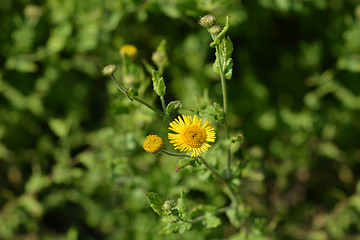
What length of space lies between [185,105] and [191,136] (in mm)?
1685

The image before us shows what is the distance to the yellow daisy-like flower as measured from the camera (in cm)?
195

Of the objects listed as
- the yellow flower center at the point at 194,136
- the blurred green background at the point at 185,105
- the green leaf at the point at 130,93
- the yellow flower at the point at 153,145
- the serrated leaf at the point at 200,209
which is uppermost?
the blurred green background at the point at 185,105

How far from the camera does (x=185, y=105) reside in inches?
143

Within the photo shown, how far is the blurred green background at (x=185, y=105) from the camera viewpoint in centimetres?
354

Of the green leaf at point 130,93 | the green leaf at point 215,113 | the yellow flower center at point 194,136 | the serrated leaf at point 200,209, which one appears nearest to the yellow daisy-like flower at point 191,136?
the yellow flower center at point 194,136

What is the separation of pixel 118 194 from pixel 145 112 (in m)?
1.39

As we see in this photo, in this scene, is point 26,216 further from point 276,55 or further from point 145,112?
point 276,55

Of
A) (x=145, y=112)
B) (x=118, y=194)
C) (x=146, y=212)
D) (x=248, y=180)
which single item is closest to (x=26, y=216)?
(x=118, y=194)

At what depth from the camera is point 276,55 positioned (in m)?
4.20

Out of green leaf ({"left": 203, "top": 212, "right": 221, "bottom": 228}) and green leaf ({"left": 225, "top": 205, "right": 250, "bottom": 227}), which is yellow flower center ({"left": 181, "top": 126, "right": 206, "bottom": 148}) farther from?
green leaf ({"left": 225, "top": 205, "right": 250, "bottom": 227})

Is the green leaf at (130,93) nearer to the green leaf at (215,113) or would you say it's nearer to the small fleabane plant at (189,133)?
the small fleabane plant at (189,133)

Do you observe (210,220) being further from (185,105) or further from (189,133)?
(185,105)

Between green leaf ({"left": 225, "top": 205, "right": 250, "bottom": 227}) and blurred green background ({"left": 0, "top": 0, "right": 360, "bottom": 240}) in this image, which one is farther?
blurred green background ({"left": 0, "top": 0, "right": 360, "bottom": 240})

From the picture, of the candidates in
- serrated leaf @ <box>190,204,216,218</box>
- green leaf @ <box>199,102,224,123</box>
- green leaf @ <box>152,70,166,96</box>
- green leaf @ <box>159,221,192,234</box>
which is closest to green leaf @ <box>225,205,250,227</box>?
serrated leaf @ <box>190,204,216,218</box>
